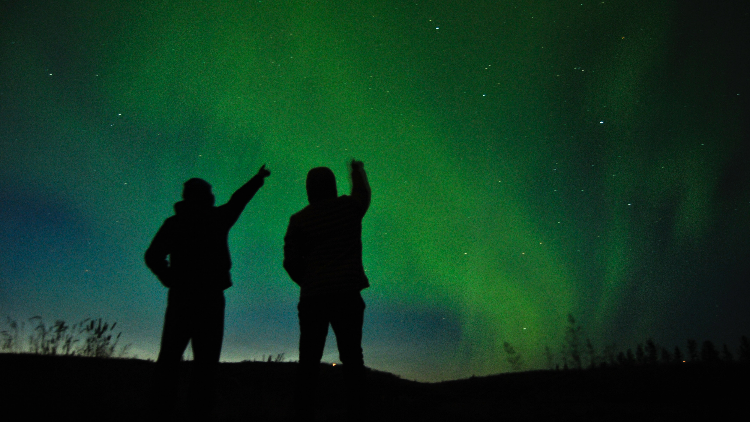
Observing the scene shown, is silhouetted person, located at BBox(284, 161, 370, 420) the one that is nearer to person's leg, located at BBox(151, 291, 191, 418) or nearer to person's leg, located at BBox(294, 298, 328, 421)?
person's leg, located at BBox(294, 298, 328, 421)

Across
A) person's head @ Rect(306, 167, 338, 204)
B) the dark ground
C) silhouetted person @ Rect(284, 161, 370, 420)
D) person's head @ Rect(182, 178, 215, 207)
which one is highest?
person's head @ Rect(182, 178, 215, 207)

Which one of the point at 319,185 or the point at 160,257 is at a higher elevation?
the point at 319,185

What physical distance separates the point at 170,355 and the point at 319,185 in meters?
1.87

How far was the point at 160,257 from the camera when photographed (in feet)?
12.3

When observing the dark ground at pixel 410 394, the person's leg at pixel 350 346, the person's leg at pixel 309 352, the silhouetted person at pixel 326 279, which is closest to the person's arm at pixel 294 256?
the silhouetted person at pixel 326 279

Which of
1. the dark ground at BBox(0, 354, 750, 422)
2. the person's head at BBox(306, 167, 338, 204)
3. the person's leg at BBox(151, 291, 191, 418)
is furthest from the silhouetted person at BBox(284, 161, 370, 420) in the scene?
the dark ground at BBox(0, 354, 750, 422)

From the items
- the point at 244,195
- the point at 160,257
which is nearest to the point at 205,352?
the point at 160,257

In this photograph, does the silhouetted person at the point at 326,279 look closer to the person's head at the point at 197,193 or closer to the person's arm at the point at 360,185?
the person's arm at the point at 360,185

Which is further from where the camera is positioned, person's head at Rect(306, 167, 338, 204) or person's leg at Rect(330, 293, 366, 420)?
person's head at Rect(306, 167, 338, 204)

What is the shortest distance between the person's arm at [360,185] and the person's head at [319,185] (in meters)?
0.19

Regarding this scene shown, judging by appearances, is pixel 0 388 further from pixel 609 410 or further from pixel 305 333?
pixel 609 410

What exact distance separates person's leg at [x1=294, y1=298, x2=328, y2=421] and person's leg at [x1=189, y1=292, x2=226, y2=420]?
98 centimetres

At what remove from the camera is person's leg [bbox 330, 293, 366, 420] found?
2838 mm

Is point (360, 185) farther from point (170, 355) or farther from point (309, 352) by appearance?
point (170, 355)
